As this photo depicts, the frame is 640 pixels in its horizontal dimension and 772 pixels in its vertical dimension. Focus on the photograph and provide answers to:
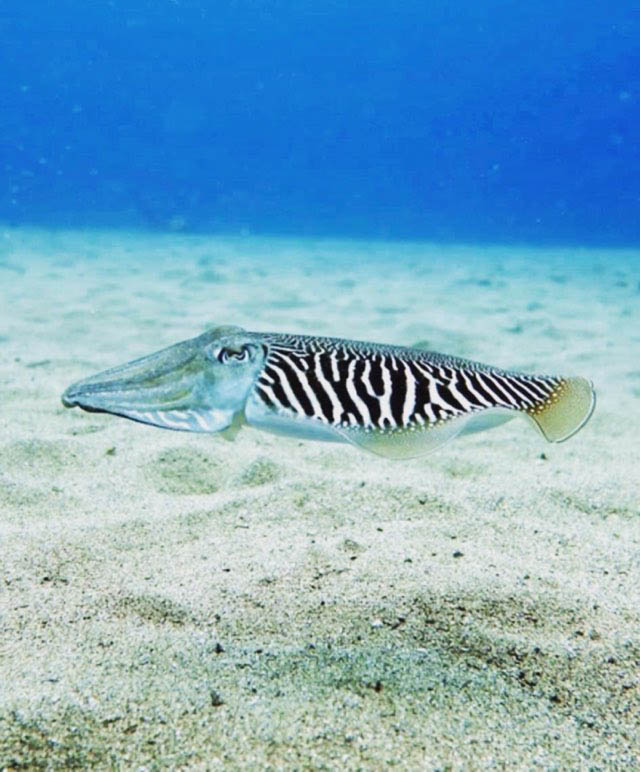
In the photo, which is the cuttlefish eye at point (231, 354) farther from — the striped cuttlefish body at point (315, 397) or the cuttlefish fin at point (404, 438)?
the cuttlefish fin at point (404, 438)

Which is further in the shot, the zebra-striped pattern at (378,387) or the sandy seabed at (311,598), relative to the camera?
the zebra-striped pattern at (378,387)

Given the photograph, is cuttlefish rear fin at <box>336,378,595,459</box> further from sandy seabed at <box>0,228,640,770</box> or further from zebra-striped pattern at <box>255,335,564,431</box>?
sandy seabed at <box>0,228,640,770</box>

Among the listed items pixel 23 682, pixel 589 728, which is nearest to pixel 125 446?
pixel 23 682

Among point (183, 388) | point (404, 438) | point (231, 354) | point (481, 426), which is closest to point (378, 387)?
point (404, 438)

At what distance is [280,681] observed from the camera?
2.74m

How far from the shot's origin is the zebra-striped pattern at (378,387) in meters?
2.95

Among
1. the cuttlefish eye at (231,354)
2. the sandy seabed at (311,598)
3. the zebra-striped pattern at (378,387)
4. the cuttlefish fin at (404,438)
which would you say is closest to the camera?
the sandy seabed at (311,598)

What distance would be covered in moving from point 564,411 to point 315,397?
1.09 metres

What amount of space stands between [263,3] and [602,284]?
93.0 meters

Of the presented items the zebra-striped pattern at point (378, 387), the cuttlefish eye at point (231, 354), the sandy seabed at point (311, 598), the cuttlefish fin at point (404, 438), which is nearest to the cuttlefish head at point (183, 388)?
the cuttlefish eye at point (231, 354)

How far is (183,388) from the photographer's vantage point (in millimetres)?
3020

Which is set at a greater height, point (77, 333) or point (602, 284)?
point (602, 284)

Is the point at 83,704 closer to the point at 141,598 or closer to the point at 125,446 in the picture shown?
the point at 141,598

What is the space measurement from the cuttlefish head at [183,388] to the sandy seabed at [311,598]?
0.87 meters
